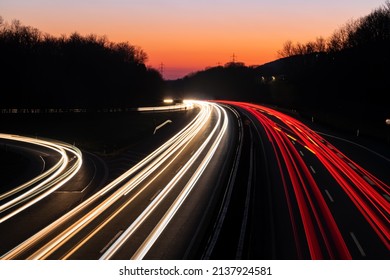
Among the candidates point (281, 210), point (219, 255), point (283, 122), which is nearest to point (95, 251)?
point (219, 255)

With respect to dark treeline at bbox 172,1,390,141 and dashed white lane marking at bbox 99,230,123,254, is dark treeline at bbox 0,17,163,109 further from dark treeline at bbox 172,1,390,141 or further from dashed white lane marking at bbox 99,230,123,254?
dashed white lane marking at bbox 99,230,123,254

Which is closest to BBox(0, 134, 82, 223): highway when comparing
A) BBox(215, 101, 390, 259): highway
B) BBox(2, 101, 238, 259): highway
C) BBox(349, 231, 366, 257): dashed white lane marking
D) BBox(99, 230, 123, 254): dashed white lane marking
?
BBox(2, 101, 238, 259): highway

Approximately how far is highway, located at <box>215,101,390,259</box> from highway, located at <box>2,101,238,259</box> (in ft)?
13.3

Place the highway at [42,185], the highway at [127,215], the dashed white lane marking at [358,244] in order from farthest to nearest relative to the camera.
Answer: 1. the highway at [42,185]
2. the dashed white lane marking at [358,244]
3. the highway at [127,215]

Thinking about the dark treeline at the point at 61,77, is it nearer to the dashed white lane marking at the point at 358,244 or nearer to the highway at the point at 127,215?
the highway at the point at 127,215

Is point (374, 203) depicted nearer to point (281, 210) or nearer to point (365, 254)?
point (281, 210)

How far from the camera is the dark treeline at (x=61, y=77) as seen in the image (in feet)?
268

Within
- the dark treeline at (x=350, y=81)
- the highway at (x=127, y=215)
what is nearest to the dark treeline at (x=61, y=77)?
the dark treeline at (x=350, y=81)

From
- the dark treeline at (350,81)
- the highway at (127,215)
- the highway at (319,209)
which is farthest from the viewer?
the dark treeline at (350,81)

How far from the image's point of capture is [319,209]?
23.3 meters

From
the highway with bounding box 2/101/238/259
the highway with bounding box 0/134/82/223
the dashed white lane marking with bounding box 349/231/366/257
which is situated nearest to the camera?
the highway with bounding box 2/101/238/259

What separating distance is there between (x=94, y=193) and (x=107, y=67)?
95.0 m

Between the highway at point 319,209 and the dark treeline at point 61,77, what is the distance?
59.5 m

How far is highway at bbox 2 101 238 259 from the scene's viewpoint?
17.5 meters
